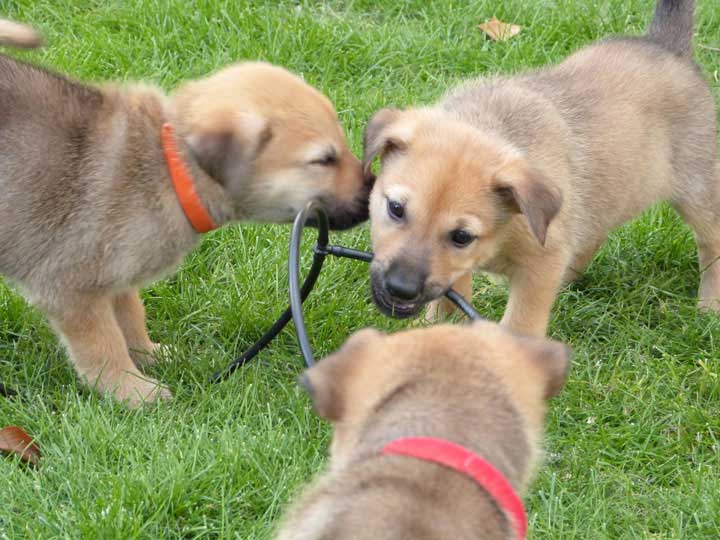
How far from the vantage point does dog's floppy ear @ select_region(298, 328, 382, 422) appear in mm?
2363

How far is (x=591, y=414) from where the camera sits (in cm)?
401

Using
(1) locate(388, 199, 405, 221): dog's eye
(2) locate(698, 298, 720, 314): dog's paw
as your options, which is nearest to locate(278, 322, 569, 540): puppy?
(1) locate(388, 199, 405, 221): dog's eye

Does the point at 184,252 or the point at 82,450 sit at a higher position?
the point at 184,252

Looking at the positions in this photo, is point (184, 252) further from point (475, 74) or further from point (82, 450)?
point (475, 74)

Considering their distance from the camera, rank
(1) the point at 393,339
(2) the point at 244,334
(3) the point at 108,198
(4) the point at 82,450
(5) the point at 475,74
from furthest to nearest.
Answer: (5) the point at 475,74 < (2) the point at 244,334 < (3) the point at 108,198 < (4) the point at 82,450 < (1) the point at 393,339

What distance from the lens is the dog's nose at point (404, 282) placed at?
143 inches

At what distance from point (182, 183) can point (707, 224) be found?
2.49 m

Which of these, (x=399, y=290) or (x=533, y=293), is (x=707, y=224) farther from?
(x=399, y=290)

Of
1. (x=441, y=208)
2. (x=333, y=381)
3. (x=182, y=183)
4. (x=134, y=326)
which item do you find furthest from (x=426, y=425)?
(x=134, y=326)

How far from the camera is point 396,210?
150 inches

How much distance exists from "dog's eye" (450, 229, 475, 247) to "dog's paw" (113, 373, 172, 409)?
122 centimetres

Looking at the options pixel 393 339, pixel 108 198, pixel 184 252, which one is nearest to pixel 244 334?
pixel 184 252

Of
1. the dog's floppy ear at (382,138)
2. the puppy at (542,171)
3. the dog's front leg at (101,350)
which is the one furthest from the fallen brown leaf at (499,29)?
the dog's front leg at (101,350)

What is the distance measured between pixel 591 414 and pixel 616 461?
0.25m
